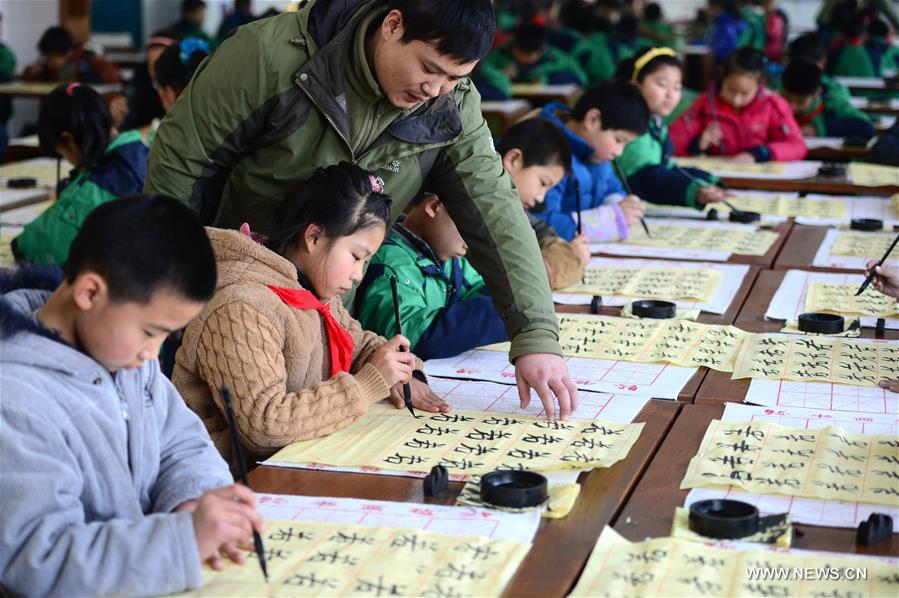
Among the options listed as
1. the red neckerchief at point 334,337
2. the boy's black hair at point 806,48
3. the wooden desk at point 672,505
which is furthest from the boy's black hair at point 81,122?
the boy's black hair at point 806,48

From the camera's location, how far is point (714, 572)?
4.07 feet

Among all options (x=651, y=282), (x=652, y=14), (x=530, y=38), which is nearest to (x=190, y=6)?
(x=530, y=38)

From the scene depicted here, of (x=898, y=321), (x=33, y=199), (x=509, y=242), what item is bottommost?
(x=33, y=199)

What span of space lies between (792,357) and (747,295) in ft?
1.77

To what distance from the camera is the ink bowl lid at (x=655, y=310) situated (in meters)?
2.42

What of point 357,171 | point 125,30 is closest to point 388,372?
point 357,171

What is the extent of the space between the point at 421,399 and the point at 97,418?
26.2 inches

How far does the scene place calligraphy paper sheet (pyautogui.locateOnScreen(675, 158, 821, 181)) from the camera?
429 cm

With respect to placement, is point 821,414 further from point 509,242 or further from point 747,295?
point 747,295

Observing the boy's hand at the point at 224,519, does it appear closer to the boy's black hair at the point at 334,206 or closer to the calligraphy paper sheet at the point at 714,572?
the calligraphy paper sheet at the point at 714,572

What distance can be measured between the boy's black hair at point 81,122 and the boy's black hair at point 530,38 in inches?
220

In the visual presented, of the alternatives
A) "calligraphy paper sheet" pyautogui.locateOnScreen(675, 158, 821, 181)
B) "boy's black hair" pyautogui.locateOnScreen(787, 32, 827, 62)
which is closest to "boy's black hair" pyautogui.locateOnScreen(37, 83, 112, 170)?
"calligraphy paper sheet" pyautogui.locateOnScreen(675, 158, 821, 181)

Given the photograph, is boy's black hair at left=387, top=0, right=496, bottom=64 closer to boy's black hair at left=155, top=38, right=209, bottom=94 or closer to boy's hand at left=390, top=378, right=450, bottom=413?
boy's hand at left=390, top=378, right=450, bottom=413

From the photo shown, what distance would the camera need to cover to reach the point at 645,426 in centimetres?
174
